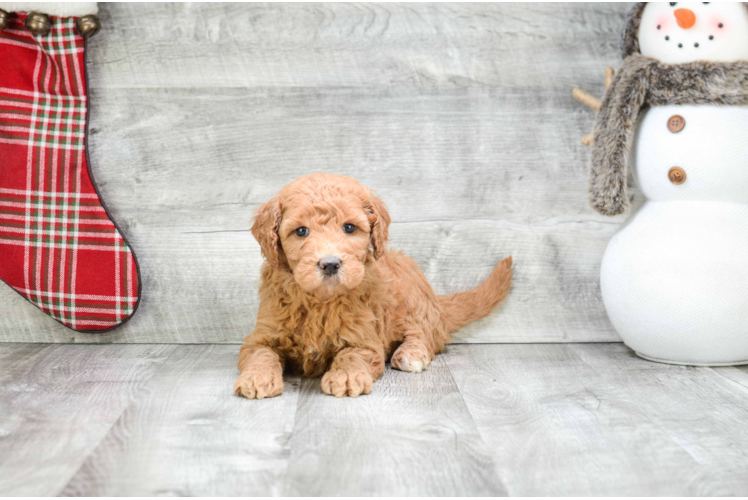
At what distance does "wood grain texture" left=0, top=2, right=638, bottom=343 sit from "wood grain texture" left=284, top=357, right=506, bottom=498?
770mm

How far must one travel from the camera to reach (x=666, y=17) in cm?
204

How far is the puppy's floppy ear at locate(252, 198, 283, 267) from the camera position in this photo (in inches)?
70.1

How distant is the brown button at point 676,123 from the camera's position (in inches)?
79.1

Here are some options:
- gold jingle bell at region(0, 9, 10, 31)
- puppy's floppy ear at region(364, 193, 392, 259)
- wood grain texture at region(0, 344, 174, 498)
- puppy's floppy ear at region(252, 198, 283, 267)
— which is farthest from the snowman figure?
gold jingle bell at region(0, 9, 10, 31)

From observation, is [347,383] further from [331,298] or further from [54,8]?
[54,8]

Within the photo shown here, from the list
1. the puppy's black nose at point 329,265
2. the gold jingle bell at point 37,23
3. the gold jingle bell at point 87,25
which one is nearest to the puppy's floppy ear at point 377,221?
the puppy's black nose at point 329,265

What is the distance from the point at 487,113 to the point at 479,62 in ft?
0.61

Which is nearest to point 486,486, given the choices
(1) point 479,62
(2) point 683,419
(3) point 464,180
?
(2) point 683,419

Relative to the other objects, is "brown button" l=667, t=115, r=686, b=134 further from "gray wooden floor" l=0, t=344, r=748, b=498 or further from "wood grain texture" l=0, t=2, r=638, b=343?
"gray wooden floor" l=0, t=344, r=748, b=498

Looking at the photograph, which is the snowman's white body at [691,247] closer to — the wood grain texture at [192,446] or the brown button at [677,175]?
the brown button at [677,175]

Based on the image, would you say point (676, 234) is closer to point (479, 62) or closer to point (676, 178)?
point (676, 178)

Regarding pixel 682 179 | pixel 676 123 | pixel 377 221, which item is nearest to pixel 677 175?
pixel 682 179

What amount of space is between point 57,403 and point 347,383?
0.73 m

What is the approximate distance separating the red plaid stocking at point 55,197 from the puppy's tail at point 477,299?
42.8 inches
